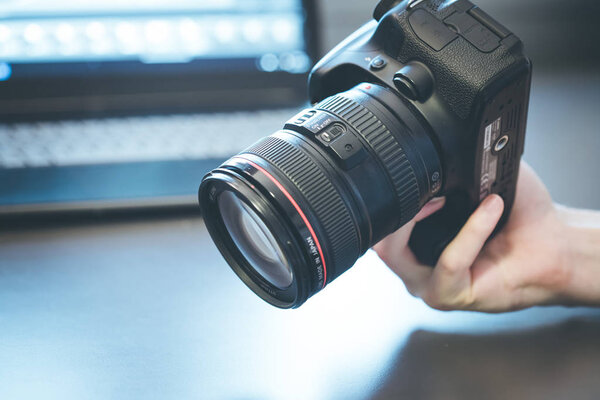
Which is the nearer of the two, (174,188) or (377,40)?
(377,40)

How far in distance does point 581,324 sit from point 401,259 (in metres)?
0.17

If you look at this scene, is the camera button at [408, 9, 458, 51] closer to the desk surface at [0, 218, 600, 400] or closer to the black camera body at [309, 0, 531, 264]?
the black camera body at [309, 0, 531, 264]

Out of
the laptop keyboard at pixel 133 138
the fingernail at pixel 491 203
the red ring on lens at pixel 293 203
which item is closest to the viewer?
the red ring on lens at pixel 293 203

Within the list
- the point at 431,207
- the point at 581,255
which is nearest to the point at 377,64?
the point at 431,207

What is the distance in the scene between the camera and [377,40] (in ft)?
1.90

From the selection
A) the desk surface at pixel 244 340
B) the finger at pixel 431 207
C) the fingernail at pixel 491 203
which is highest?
the fingernail at pixel 491 203

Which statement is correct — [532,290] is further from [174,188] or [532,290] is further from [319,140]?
[174,188]

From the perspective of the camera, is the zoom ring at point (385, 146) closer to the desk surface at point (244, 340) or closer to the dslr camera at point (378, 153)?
the dslr camera at point (378, 153)

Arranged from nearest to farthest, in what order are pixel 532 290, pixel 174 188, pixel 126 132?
pixel 532 290 → pixel 174 188 → pixel 126 132

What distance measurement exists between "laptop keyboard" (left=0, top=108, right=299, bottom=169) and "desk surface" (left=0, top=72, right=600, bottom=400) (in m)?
0.15

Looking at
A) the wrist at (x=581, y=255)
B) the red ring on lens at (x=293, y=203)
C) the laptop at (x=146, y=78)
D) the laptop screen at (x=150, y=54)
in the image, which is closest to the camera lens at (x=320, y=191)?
the red ring on lens at (x=293, y=203)

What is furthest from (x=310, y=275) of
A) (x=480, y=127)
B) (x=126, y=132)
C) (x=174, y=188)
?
(x=126, y=132)

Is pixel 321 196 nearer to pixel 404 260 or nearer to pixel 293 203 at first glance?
pixel 293 203

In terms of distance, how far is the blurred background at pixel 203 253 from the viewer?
519mm
